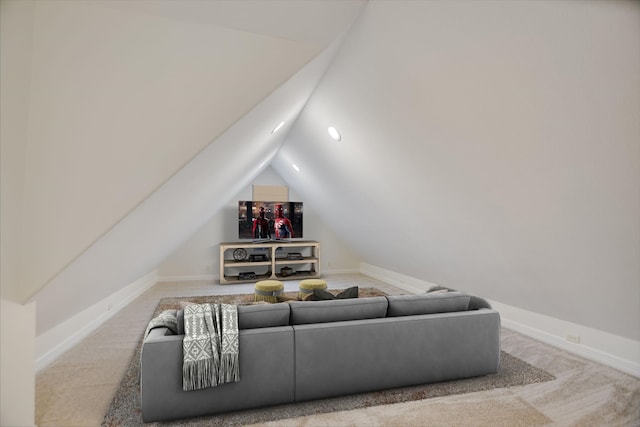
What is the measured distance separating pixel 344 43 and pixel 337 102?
38.3 inches

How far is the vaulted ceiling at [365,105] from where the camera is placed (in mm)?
1946

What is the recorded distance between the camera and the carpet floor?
2.49m

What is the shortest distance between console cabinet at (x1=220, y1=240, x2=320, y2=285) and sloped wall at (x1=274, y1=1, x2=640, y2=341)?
3.78 meters

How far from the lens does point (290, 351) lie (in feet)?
8.91

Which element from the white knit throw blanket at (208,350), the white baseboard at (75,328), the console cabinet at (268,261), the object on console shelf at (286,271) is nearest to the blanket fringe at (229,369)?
the white knit throw blanket at (208,350)

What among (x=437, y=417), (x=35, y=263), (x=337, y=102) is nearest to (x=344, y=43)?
(x=337, y=102)

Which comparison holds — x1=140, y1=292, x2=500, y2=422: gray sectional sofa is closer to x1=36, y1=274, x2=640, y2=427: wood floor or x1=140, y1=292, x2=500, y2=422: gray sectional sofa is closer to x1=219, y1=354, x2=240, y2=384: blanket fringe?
x1=219, y1=354, x2=240, y2=384: blanket fringe

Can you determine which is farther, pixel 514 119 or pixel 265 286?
pixel 265 286

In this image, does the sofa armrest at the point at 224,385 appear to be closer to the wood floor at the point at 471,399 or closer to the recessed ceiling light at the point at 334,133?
the wood floor at the point at 471,399

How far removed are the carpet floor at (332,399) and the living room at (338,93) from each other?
2.05 ft

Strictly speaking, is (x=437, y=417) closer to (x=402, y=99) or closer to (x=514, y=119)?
(x=514, y=119)

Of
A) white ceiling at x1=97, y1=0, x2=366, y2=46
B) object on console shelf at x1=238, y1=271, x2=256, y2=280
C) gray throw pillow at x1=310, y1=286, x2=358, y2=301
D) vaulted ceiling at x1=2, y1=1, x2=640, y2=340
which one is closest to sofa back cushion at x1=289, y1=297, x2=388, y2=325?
gray throw pillow at x1=310, y1=286, x2=358, y2=301

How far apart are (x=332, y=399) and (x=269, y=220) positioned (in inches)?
227

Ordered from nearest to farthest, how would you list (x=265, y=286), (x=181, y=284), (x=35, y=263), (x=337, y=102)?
(x=35, y=263) → (x=337, y=102) → (x=265, y=286) → (x=181, y=284)
